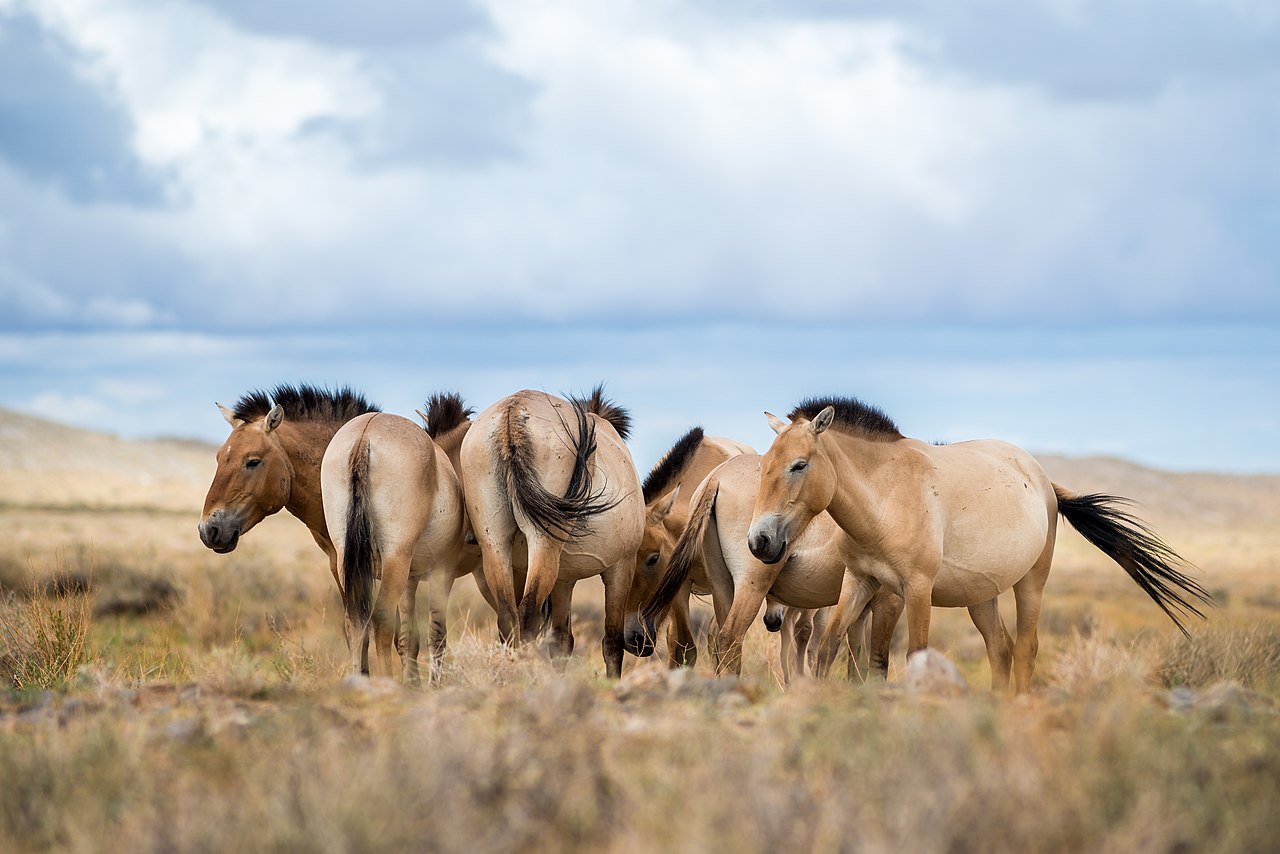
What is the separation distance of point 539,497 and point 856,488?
231 centimetres

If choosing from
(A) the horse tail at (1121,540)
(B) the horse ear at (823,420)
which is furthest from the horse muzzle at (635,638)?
(A) the horse tail at (1121,540)

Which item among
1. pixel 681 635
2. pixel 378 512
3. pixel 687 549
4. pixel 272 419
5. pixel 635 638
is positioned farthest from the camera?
pixel 681 635

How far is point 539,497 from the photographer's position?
884 cm

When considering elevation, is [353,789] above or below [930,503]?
below

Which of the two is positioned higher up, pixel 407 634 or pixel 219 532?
pixel 219 532

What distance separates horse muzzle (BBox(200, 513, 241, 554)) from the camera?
9.12 metres

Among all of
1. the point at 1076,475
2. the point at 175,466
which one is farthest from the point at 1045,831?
the point at 1076,475

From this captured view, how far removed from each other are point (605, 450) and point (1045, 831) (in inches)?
232

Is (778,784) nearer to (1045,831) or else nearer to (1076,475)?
(1045,831)

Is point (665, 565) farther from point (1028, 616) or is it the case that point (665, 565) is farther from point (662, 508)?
point (1028, 616)

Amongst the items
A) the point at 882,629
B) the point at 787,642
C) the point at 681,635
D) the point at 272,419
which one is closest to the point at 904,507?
the point at 882,629

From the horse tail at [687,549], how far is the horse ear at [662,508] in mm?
1210

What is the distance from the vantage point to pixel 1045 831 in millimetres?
4066

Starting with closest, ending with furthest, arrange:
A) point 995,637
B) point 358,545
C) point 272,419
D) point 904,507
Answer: point 904,507 → point 358,545 → point 272,419 → point 995,637
